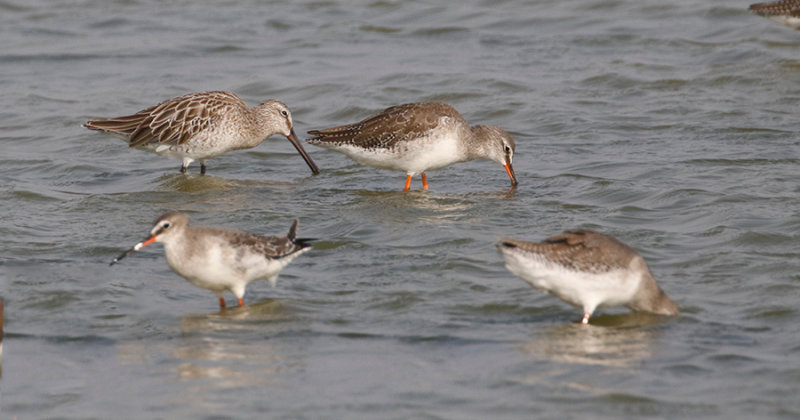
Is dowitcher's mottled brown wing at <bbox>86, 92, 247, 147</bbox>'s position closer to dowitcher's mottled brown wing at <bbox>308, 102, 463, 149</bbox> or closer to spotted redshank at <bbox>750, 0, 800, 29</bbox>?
dowitcher's mottled brown wing at <bbox>308, 102, 463, 149</bbox>

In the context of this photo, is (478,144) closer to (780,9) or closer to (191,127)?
(191,127)

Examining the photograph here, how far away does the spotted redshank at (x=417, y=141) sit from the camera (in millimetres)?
11844

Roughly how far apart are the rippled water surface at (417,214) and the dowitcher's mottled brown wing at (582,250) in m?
0.48

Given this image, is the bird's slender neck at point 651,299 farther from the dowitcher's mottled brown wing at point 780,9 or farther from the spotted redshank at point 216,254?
the dowitcher's mottled brown wing at point 780,9

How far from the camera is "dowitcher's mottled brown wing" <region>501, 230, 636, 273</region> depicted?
7.61 metres

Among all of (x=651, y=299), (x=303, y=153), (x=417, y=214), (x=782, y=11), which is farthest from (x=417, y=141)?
(x=782, y=11)

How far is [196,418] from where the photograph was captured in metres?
6.27

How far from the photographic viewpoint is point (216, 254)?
8.07 m

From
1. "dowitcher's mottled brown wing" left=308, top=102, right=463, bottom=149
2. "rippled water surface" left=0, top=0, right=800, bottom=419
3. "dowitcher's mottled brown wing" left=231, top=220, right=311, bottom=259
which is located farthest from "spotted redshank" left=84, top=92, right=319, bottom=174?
"dowitcher's mottled brown wing" left=231, top=220, right=311, bottom=259

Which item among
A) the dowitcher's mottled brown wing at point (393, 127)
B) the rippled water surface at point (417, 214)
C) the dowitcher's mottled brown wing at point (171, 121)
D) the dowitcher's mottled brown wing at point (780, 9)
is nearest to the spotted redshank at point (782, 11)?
the dowitcher's mottled brown wing at point (780, 9)

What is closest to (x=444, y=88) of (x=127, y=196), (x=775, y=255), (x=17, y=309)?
(x=127, y=196)

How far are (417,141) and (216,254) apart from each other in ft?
13.6

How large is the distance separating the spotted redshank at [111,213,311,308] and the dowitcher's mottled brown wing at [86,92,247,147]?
433 cm

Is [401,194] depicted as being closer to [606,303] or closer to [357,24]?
[606,303]
